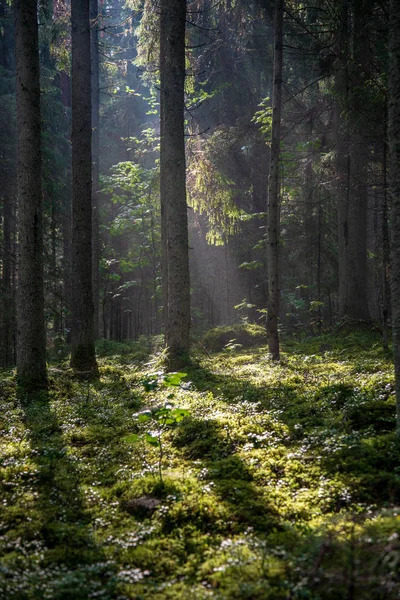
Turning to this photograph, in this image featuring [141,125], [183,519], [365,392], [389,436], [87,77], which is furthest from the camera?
[141,125]

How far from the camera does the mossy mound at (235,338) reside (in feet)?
51.1

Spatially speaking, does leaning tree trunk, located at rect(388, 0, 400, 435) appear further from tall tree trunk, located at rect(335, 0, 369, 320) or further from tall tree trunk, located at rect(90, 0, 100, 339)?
tall tree trunk, located at rect(90, 0, 100, 339)

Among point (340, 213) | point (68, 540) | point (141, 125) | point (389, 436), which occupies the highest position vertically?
point (141, 125)

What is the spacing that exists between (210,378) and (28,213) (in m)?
4.94

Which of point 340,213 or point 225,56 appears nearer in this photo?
point 340,213

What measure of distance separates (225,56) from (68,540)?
22533mm

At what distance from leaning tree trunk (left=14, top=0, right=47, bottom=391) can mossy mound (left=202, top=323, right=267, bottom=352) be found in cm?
753

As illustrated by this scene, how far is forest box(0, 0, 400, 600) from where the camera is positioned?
3053mm

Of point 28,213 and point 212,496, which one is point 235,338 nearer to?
point 28,213

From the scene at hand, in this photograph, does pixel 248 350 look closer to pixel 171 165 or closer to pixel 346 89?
pixel 171 165

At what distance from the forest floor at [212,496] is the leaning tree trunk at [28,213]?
154 cm

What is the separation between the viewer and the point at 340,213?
49.1 feet

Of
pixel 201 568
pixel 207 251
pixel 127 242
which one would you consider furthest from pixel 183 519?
pixel 127 242

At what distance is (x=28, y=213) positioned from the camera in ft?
29.5
